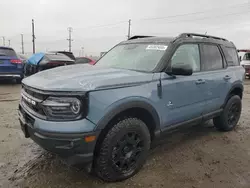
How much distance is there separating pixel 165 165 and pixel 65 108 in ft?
5.79

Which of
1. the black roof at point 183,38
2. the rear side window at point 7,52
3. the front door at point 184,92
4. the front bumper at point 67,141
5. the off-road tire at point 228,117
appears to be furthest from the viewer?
the rear side window at point 7,52

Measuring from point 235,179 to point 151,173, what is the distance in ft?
3.58

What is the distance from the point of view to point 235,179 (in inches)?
124

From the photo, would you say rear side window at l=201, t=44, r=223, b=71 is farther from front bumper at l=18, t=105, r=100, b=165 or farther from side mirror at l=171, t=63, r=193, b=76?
front bumper at l=18, t=105, r=100, b=165

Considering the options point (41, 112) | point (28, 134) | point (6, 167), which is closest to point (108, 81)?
point (41, 112)

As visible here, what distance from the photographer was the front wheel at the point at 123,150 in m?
2.76

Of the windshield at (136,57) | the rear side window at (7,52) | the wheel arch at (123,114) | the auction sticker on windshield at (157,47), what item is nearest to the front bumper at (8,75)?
the rear side window at (7,52)

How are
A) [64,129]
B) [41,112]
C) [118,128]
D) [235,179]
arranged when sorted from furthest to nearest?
[235,179] < [118,128] < [41,112] < [64,129]

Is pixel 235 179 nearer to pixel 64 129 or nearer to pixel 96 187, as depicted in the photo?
pixel 96 187

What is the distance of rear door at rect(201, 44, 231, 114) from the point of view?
13.5ft

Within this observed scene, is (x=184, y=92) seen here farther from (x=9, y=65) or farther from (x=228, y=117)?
(x=9, y=65)

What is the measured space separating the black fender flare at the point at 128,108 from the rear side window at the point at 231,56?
2.42m

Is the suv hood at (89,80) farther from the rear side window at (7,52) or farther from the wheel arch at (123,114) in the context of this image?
the rear side window at (7,52)

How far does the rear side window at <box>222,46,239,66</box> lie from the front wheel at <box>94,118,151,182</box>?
266 cm
